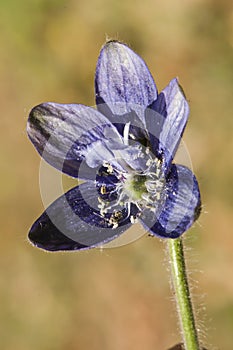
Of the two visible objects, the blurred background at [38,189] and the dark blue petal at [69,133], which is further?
the blurred background at [38,189]

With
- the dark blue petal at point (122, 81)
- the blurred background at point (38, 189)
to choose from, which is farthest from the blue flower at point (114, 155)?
the blurred background at point (38, 189)

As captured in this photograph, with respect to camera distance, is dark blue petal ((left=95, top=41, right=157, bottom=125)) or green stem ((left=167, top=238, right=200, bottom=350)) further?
dark blue petal ((left=95, top=41, right=157, bottom=125))

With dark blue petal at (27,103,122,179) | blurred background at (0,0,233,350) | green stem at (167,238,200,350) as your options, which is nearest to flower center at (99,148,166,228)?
dark blue petal at (27,103,122,179)

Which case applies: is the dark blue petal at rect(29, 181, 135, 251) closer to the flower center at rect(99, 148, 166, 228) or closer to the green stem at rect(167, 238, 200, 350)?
the flower center at rect(99, 148, 166, 228)

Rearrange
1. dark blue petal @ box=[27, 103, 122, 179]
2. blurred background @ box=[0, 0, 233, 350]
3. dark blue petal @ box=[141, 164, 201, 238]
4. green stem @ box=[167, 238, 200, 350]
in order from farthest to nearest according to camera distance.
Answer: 1. blurred background @ box=[0, 0, 233, 350]
2. dark blue petal @ box=[27, 103, 122, 179]
3. green stem @ box=[167, 238, 200, 350]
4. dark blue petal @ box=[141, 164, 201, 238]

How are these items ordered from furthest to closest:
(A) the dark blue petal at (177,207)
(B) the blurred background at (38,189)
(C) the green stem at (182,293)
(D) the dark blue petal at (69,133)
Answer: (B) the blurred background at (38,189) < (D) the dark blue petal at (69,133) < (C) the green stem at (182,293) < (A) the dark blue petal at (177,207)

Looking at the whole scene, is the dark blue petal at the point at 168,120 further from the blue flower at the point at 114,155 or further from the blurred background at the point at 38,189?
the blurred background at the point at 38,189

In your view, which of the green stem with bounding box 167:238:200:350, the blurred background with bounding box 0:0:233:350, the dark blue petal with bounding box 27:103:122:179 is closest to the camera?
the green stem with bounding box 167:238:200:350

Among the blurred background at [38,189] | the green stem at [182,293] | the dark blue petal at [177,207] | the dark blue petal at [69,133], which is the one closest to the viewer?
the dark blue petal at [177,207]
